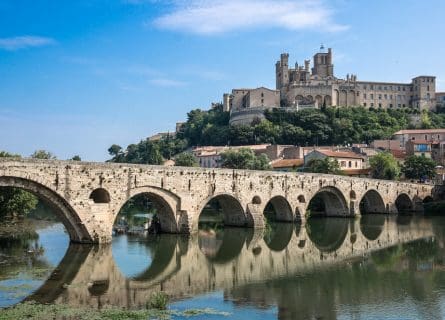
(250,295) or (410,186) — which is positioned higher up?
(410,186)

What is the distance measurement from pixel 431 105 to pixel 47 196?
107m

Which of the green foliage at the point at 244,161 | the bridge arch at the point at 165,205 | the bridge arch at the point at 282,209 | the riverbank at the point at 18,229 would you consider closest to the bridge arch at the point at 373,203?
the green foliage at the point at 244,161

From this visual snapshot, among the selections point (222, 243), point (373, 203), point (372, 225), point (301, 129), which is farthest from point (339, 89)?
point (222, 243)

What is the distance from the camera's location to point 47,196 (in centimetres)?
2561

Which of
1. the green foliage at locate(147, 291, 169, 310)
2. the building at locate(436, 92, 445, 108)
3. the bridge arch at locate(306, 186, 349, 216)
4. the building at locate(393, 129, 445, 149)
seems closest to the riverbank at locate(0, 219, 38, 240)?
the green foliage at locate(147, 291, 169, 310)

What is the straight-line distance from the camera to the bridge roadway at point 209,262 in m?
19.1

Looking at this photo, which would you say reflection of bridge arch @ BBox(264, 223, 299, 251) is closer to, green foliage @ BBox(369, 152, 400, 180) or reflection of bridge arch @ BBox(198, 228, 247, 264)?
reflection of bridge arch @ BBox(198, 228, 247, 264)

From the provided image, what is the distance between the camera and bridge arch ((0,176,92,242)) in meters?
24.3

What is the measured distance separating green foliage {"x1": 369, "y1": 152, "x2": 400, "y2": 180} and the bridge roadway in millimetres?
23934

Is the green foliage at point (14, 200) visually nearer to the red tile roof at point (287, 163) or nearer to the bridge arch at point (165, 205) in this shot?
the bridge arch at point (165, 205)

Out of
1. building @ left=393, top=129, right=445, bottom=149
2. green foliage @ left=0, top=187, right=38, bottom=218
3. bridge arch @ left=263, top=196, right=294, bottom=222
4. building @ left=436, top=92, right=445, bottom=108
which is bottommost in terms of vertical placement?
bridge arch @ left=263, top=196, right=294, bottom=222

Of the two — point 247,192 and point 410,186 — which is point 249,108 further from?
point 247,192

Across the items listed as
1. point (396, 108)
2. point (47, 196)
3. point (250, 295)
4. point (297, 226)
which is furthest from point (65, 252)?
point (396, 108)

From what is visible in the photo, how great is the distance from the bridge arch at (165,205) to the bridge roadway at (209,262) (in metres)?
1.10
